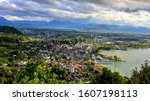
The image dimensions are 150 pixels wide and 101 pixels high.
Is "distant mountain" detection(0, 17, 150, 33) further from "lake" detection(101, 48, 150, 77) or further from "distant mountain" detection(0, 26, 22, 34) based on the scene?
"lake" detection(101, 48, 150, 77)

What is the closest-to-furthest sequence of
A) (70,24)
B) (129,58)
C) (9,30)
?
(70,24) < (9,30) < (129,58)

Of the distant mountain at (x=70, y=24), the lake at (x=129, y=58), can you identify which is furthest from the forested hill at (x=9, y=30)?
the lake at (x=129, y=58)

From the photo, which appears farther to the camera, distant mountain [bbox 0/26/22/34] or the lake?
distant mountain [bbox 0/26/22/34]

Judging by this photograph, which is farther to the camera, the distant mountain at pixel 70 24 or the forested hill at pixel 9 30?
the forested hill at pixel 9 30

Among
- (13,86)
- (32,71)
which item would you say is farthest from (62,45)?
(13,86)

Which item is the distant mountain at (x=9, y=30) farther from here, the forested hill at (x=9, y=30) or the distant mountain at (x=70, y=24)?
the distant mountain at (x=70, y=24)

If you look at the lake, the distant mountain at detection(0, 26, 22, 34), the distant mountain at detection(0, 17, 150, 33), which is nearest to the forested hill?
the distant mountain at detection(0, 26, 22, 34)

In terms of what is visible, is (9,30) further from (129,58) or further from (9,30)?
(129,58)

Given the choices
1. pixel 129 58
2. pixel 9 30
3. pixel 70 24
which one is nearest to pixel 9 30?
pixel 9 30

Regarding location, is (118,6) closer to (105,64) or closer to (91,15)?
(91,15)

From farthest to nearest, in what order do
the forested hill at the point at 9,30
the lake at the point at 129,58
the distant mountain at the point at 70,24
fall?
the forested hill at the point at 9,30 < the lake at the point at 129,58 < the distant mountain at the point at 70,24

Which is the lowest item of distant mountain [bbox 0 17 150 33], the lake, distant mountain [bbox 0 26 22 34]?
the lake

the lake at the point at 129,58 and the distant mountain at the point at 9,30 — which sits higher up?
the distant mountain at the point at 9,30
